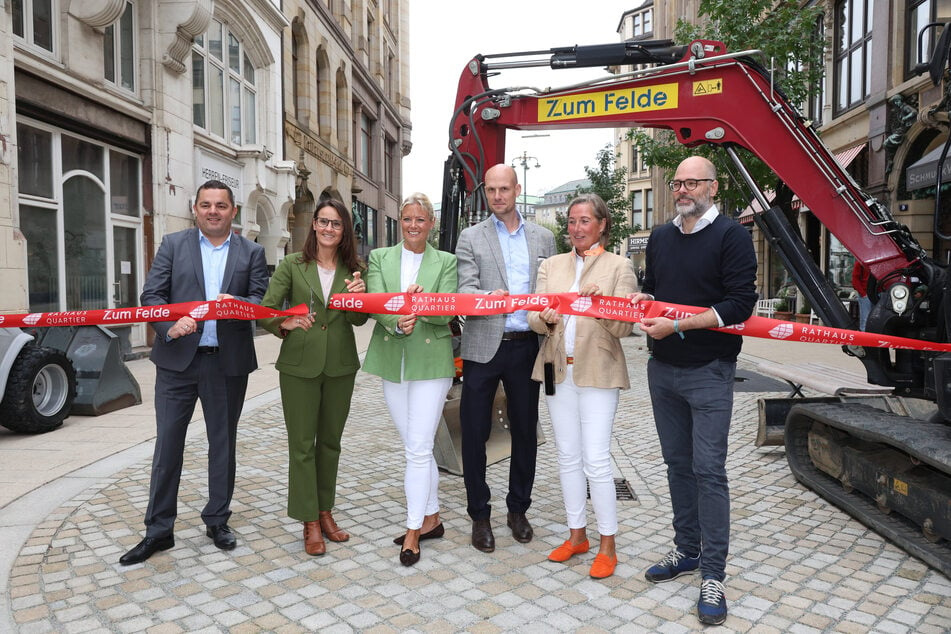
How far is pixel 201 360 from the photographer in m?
3.95

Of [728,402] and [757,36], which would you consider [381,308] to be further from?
[757,36]

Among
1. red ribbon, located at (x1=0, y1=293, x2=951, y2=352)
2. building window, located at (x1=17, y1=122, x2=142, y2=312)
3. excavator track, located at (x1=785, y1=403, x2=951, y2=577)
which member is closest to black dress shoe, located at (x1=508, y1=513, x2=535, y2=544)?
red ribbon, located at (x1=0, y1=293, x2=951, y2=352)

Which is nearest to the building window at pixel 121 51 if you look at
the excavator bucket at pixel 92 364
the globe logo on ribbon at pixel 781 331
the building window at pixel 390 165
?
the excavator bucket at pixel 92 364

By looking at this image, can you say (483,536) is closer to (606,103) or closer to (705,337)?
(705,337)

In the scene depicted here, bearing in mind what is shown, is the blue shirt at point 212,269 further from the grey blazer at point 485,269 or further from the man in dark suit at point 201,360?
the grey blazer at point 485,269

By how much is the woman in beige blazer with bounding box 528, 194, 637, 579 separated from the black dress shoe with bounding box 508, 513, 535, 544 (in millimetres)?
300

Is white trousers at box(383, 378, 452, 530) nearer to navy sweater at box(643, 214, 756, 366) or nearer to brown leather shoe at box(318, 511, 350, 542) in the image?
brown leather shoe at box(318, 511, 350, 542)

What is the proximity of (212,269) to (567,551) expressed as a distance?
2.61 m

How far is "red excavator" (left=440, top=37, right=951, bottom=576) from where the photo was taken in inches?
163

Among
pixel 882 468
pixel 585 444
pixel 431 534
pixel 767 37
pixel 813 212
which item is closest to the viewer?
pixel 585 444

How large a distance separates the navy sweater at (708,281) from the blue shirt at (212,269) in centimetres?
247

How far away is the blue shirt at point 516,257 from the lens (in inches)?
162

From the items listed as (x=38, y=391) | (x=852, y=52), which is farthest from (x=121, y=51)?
(x=852, y=52)

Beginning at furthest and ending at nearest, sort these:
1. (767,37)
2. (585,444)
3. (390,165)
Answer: (390,165)
(767,37)
(585,444)
